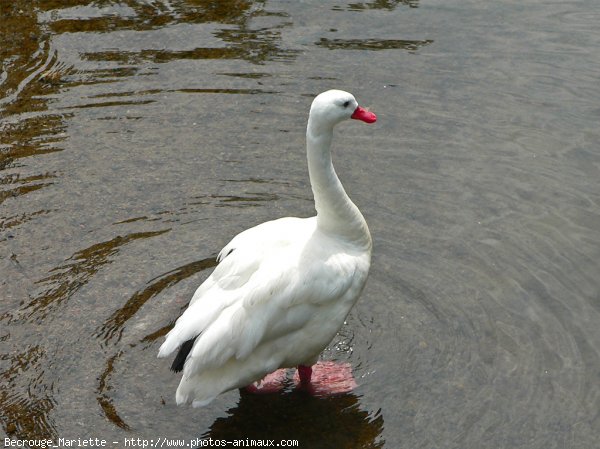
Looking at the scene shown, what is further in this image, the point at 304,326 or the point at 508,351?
the point at 508,351

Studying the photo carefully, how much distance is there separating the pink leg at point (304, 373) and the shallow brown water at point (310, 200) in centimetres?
17

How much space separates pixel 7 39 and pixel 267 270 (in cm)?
587

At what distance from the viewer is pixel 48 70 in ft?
31.7

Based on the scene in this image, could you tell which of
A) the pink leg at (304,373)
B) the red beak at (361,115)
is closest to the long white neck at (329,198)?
the red beak at (361,115)

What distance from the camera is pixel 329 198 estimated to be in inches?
232

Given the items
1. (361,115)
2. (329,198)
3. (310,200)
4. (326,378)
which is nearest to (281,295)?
(329,198)

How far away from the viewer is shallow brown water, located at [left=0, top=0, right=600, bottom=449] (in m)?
5.91

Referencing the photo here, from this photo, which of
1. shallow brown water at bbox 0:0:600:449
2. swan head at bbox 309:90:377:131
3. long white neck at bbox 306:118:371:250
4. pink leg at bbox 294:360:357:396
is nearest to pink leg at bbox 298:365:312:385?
pink leg at bbox 294:360:357:396

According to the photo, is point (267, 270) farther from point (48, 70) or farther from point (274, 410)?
point (48, 70)

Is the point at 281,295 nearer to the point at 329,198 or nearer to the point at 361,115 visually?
the point at 329,198

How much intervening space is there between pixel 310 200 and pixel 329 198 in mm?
1901

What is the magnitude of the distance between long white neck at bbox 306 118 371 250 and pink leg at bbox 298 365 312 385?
0.85 m

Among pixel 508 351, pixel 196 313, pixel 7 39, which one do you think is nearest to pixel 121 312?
pixel 196 313

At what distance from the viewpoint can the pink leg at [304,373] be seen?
6078 mm
